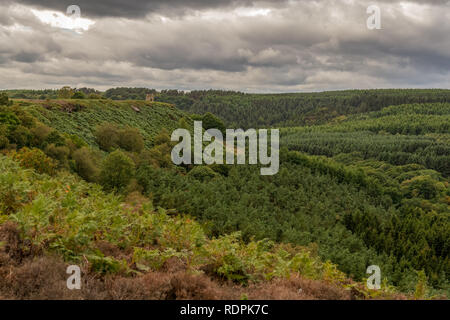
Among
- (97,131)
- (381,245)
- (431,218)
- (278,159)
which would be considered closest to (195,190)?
(97,131)

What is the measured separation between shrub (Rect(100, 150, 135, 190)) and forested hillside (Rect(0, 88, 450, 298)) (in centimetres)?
14

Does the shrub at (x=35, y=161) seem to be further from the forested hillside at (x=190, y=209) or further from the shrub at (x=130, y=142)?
the shrub at (x=130, y=142)

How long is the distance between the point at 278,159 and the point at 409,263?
4157 centimetres

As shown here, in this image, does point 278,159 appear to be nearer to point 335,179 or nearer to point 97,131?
point 335,179

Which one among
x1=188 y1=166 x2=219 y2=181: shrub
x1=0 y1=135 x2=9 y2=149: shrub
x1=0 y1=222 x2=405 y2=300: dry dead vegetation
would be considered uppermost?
x1=0 y1=135 x2=9 y2=149: shrub

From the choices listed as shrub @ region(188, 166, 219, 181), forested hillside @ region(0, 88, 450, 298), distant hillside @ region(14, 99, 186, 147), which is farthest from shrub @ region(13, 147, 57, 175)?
shrub @ region(188, 166, 219, 181)

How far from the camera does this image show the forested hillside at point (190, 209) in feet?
25.2

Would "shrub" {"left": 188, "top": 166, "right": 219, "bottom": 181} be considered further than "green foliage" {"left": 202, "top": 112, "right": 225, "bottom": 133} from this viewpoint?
No

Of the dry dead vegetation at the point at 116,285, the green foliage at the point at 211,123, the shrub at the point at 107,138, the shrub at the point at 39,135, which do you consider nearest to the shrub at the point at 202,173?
the shrub at the point at 107,138

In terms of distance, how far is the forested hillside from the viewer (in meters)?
7.68

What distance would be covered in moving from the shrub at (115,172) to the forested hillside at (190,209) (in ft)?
0.45

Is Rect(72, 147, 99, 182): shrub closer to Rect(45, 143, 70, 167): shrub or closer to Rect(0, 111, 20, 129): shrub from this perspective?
Rect(45, 143, 70, 167): shrub

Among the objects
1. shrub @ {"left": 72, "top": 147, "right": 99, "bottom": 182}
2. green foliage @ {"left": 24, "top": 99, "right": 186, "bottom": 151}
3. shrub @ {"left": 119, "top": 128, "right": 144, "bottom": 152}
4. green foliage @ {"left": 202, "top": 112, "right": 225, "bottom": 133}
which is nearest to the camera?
shrub @ {"left": 72, "top": 147, "right": 99, "bottom": 182}

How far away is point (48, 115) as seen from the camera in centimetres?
5500
